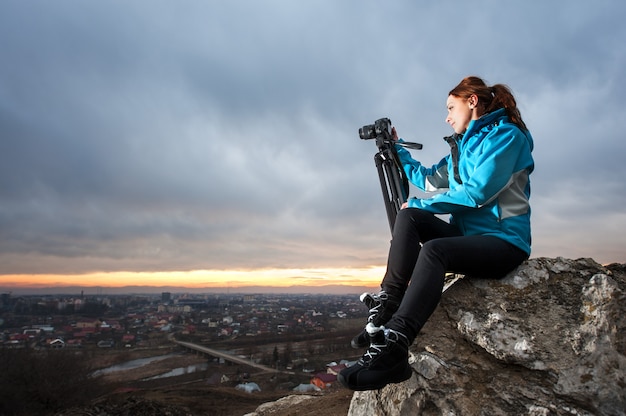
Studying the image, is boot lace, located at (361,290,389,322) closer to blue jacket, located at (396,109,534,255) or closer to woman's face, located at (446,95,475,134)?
blue jacket, located at (396,109,534,255)

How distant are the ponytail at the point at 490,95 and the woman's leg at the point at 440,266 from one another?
1.04m

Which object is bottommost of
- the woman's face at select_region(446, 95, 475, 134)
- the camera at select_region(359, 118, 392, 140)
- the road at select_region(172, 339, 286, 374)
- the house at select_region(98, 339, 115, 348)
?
the road at select_region(172, 339, 286, 374)

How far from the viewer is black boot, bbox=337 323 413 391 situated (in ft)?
7.41

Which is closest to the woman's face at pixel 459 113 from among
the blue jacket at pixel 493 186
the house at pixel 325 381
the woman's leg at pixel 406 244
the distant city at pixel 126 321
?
the blue jacket at pixel 493 186

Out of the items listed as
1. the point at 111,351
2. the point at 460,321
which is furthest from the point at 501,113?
the point at 111,351

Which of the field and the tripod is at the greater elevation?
the tripod

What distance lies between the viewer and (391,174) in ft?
12.4

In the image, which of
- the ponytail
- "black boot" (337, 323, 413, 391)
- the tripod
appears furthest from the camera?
the tripod

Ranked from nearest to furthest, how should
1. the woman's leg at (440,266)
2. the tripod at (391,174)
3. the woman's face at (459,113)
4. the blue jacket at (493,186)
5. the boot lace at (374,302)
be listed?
the woman's leg at (440,266) → the blue jacket at (493,186) → the boot lace at (374,302) → the woman's face at (459,113) → the tripod at (391,174)

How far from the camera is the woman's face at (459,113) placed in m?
3.10

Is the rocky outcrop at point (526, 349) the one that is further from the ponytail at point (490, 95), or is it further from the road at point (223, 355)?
the road at point (223, 355)

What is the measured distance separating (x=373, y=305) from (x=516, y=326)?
1.09 meters

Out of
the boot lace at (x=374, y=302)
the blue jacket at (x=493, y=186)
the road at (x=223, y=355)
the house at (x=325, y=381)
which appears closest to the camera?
the blue jacket at (x=493, y=186)

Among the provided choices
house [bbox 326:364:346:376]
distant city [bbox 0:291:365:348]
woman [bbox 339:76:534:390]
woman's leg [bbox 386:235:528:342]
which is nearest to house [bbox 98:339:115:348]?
distant city [bbox 0:291:365:348]
